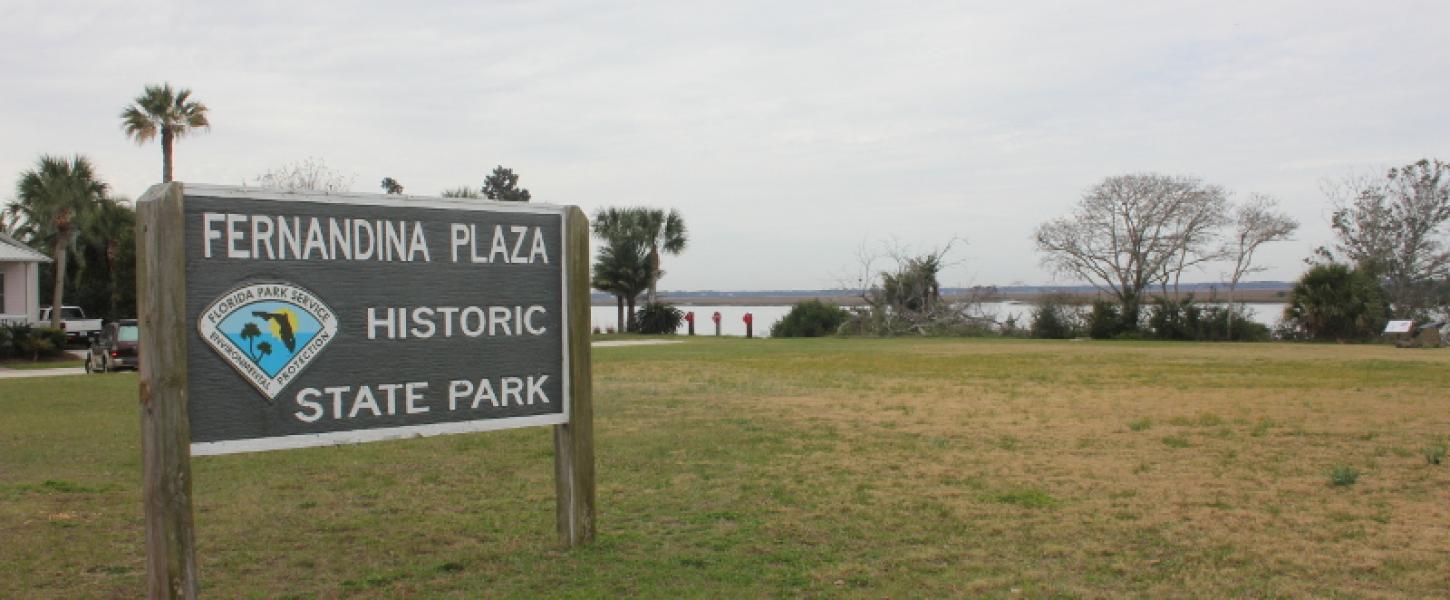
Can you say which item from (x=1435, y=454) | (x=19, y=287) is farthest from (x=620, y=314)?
(x=1435, y=454)

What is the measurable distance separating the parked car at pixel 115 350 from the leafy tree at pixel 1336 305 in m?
32.4

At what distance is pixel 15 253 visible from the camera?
1346 inches

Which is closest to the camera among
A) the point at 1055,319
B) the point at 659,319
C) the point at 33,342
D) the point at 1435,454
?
the point at 1435,454

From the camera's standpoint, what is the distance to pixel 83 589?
538 centimetres

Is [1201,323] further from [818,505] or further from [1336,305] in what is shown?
[818,505]

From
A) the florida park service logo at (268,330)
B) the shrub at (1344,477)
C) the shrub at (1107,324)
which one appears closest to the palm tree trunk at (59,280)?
the shrub at (1107,324)

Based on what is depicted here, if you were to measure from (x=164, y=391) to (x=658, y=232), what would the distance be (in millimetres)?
47499

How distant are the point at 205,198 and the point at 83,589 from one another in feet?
6.75

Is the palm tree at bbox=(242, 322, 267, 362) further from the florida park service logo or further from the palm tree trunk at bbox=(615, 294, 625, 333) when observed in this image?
the palm tree trunk at bbox=(615, 294, 625, 333)

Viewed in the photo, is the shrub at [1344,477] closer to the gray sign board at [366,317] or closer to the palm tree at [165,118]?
the gray sign board at [366,317]

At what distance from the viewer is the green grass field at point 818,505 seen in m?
5.49

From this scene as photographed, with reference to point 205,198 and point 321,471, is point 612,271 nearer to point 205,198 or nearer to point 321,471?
point 321,471

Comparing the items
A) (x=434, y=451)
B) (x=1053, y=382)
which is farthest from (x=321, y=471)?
(x=1053, y=382)

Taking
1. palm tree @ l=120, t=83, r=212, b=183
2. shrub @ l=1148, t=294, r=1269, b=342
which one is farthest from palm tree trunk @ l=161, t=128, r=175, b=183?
shrub @ l=1148, t=294, r=1269, b=342
